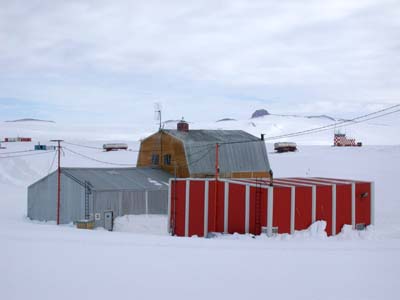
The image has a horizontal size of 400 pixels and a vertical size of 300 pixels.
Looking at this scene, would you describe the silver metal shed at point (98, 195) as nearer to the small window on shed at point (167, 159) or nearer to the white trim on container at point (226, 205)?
the small window on shed at point (167, 159)

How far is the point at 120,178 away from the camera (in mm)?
28047

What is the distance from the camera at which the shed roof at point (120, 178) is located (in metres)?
26.2

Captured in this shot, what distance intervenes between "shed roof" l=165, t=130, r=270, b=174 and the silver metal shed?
98.5 inches

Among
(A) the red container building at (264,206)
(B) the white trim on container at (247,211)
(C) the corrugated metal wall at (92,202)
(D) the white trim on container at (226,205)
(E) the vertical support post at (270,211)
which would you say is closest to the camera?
(E) the vertical support post at (270,211)

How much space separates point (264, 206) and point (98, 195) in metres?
10.1

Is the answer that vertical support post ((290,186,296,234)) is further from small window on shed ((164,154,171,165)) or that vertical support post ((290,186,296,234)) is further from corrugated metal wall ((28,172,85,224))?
small window on shed ((164,154,171,165))

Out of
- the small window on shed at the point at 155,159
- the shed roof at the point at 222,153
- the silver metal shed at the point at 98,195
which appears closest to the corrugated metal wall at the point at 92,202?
the silver metal shed at the point at 98,195

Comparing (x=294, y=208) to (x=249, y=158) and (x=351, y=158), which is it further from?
(x=351, y=158)

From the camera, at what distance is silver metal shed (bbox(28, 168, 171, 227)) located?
2498cm

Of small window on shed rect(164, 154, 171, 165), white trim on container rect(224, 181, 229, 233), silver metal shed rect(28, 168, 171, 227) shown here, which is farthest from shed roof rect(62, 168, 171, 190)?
white trim on container rect(224, 181, 229, 233)

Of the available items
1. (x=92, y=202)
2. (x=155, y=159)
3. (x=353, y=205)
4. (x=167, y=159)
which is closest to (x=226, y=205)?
(x=353, y=205)

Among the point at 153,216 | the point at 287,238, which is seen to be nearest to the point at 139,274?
the point at 287,238

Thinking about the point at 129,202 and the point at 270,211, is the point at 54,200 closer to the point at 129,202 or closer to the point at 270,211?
the point at 129,202

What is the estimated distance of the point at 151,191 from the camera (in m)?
26.7
